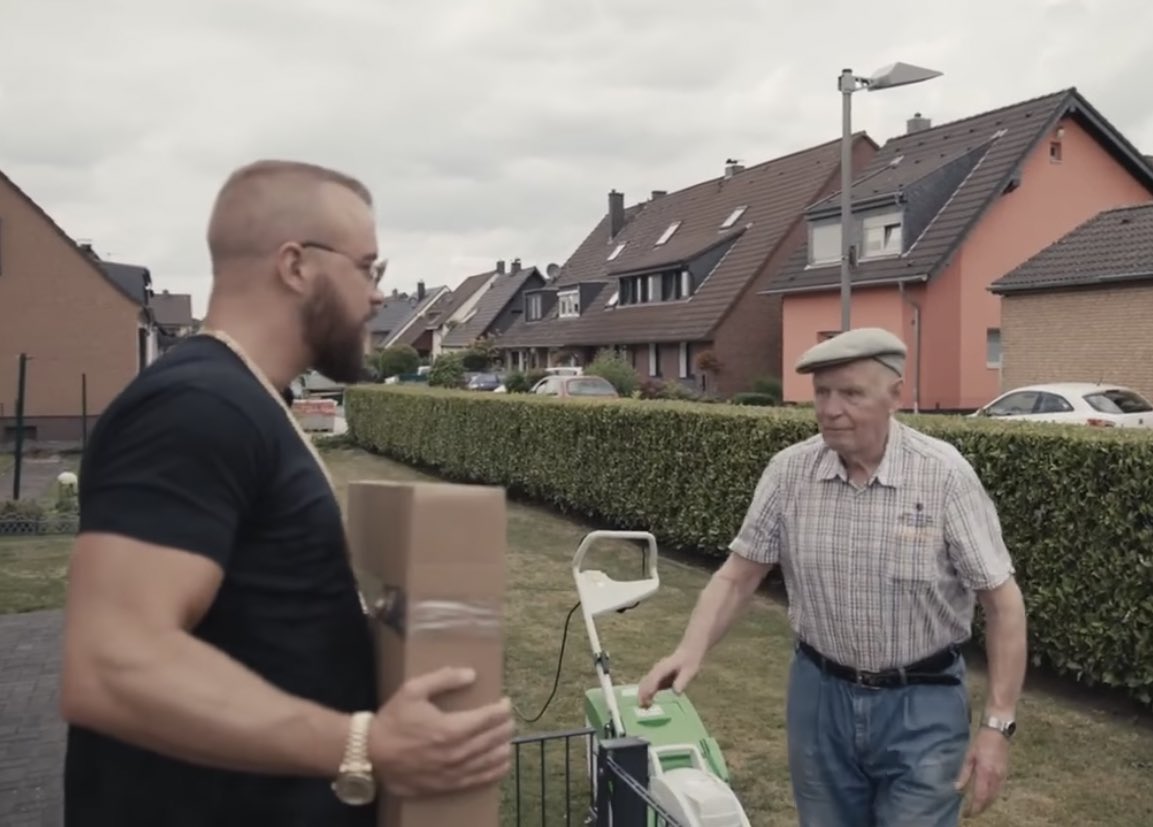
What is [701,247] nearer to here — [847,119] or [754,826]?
[847,119]

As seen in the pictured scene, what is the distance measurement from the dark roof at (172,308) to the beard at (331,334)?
2434 inches

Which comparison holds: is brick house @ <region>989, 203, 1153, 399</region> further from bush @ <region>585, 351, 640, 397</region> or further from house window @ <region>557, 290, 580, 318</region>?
house window @ <region>557, 290, 580, 318</region>

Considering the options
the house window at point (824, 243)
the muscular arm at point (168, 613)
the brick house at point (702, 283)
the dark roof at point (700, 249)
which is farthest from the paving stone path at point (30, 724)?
the dark roof at point (700, 249)

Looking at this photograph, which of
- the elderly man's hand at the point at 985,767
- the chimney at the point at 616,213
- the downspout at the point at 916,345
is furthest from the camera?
the chimney at the point at 616,213

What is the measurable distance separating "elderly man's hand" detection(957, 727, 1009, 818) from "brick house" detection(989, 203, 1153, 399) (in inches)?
842

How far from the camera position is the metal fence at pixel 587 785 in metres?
3.23

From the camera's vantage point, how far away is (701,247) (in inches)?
1517

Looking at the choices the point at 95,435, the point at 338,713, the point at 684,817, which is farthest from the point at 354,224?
the point at 684,817

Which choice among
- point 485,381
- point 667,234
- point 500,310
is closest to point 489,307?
point 500,310

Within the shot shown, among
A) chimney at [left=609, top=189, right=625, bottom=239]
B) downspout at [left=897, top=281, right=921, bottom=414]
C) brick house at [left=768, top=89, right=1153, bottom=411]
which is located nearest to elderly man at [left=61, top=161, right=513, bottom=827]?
brick house at [left=768, top=89, right=1153, bottom=411]

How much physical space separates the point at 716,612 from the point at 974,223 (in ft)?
87.0

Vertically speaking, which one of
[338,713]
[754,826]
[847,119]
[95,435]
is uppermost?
[847,119]

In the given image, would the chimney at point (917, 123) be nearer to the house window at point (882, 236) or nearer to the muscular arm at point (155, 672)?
the house window at point (882, 236)

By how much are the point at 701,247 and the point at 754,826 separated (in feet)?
114
